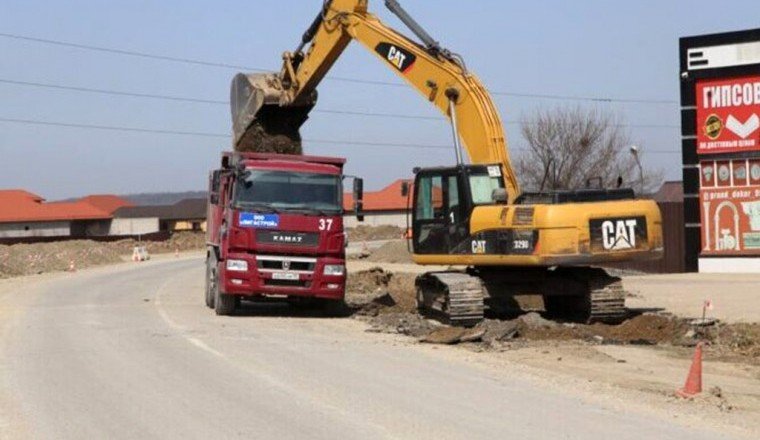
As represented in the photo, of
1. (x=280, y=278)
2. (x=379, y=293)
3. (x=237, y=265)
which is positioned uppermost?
(x=237, y=265)

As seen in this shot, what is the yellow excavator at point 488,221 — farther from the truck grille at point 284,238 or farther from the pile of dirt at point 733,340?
the truck grille at point 284,238

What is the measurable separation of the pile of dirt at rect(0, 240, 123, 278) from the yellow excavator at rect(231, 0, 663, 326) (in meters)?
27.2

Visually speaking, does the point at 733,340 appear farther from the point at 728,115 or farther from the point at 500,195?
the point at 728,115

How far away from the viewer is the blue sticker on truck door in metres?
20.0

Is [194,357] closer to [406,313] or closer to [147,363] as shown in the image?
[147,363]

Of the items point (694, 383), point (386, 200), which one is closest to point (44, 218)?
point (386, 200)

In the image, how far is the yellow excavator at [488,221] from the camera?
683 inches

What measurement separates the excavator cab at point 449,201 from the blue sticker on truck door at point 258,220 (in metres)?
2.75

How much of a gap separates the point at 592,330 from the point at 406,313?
4.70 m

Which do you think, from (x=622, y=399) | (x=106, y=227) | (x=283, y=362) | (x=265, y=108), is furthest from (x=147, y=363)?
(x=106, y=227)

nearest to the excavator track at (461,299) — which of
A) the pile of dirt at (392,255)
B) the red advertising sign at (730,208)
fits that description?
the red advertising sign at (730,208)

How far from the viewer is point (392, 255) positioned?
5406 centimetres

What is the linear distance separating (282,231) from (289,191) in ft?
2.74

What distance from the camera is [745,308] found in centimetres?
2130
